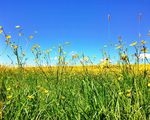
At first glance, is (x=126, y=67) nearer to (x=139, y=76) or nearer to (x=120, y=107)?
(x=139, y=76)

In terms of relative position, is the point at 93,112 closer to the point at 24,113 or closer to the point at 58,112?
the point at 58,112

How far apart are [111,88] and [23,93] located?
109 centimetres

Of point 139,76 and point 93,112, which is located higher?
point 139,76

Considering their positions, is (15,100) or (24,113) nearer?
(24,113)

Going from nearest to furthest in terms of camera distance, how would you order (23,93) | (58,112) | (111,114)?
(111,114) → (58,112) → (23,93)

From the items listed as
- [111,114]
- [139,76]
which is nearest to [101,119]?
[111,114]

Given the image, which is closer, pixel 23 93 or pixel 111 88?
pixel 111 88

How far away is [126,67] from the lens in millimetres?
4844

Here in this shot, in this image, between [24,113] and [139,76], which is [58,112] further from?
[139,76]

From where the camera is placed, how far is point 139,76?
15.4 ft

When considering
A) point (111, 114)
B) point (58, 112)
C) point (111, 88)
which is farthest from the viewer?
point (111, 88)

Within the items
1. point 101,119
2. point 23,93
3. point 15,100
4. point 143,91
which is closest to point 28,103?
point 15,100

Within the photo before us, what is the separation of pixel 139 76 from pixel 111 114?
3.52 feet

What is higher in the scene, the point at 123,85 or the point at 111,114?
the point at 123,85
